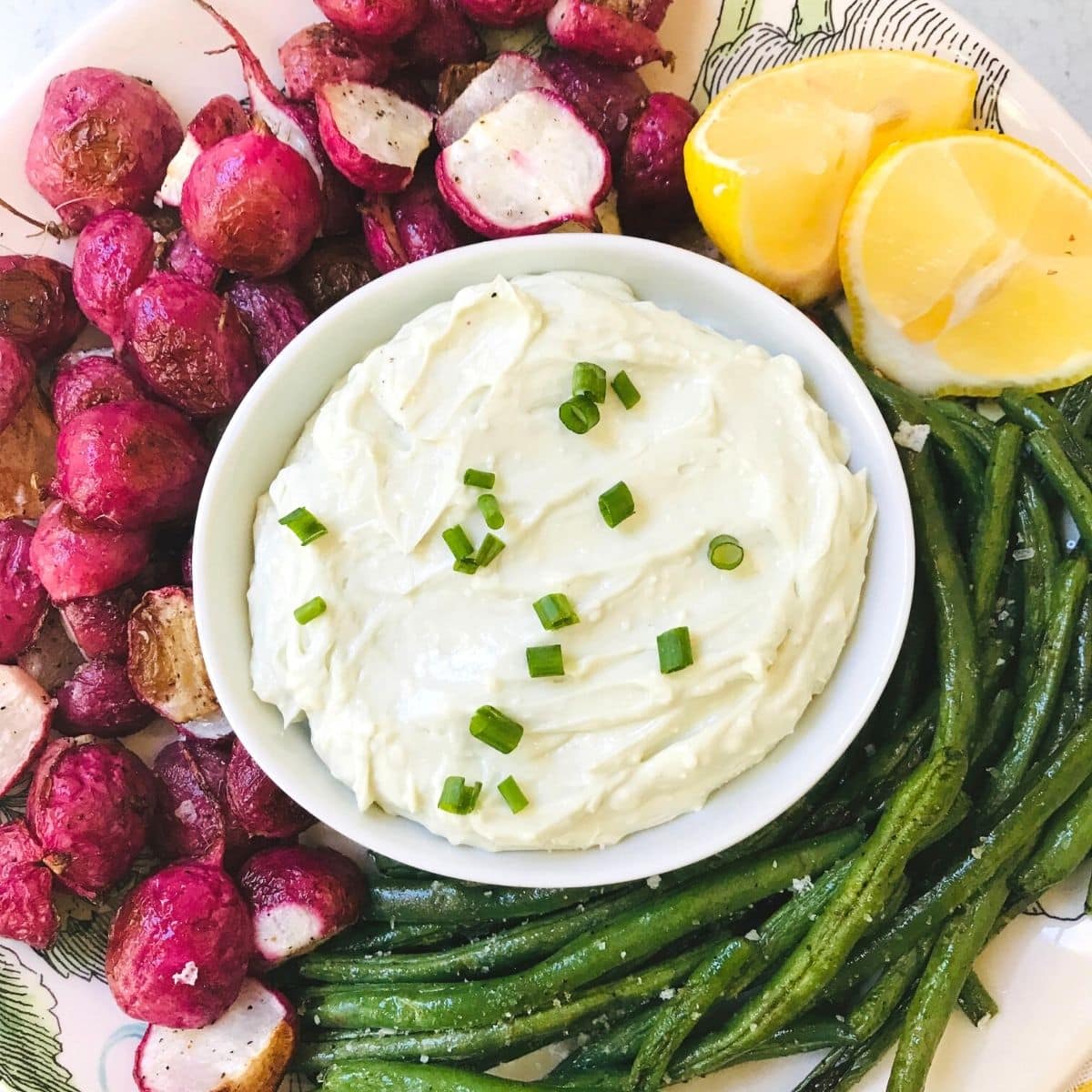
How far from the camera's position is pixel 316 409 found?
6.34ft

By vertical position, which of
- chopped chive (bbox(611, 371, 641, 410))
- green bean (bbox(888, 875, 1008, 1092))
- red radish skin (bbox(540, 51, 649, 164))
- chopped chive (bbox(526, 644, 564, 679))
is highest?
red radish skin (bbox(540, 51, 649, 164))

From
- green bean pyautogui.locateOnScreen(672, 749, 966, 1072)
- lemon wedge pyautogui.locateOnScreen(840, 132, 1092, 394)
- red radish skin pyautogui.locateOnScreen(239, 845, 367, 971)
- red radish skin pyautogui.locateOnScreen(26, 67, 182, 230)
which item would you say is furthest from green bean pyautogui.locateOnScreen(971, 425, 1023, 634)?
red radish skin pyautogui.locateOnScreen(26, 67, 182, 230)

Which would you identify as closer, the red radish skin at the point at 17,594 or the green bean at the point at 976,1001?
the green bean at the point at 976,1001

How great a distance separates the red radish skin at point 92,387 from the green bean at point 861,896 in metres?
1.50

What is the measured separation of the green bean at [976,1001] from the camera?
187 cm

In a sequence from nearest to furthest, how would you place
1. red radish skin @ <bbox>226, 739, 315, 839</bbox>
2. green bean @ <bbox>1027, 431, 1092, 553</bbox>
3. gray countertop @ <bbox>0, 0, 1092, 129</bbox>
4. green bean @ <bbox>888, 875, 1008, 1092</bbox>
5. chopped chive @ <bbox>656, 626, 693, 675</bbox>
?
chopped chive @ <bbox>656, 626, 693, 675</bbox> < green bean @ <bbox>888, 875, 1008, 1092</bbox> < green bean @ <bbox>1027, 431, 1092, 553</bbox> < red radish skin @ <bbox>226, 739, 315, 839</bbox> < gray countertop @ <bbox>0, 0, 1092, 129</bbox>

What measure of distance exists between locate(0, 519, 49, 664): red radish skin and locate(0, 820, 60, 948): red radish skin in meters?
0.35

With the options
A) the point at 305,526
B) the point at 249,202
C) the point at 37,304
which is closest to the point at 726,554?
the point at 305,526

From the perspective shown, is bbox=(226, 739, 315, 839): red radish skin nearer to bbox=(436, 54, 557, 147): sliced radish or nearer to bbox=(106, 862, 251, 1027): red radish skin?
bbox=(106, 862, 251, 1027): red radish skin

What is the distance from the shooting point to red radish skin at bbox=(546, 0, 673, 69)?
1926 mm

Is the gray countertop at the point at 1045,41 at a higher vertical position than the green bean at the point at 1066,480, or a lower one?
higher

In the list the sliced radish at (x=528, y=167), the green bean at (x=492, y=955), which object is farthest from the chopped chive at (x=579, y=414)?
the green bean at (x=492, y=955)

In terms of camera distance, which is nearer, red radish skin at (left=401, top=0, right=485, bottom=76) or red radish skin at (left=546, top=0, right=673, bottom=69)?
red radish skin at (left=546, top=0, right=673, bottom=69)

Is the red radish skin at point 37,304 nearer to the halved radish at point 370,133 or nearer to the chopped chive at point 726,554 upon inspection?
the halved radish at point 370,133
